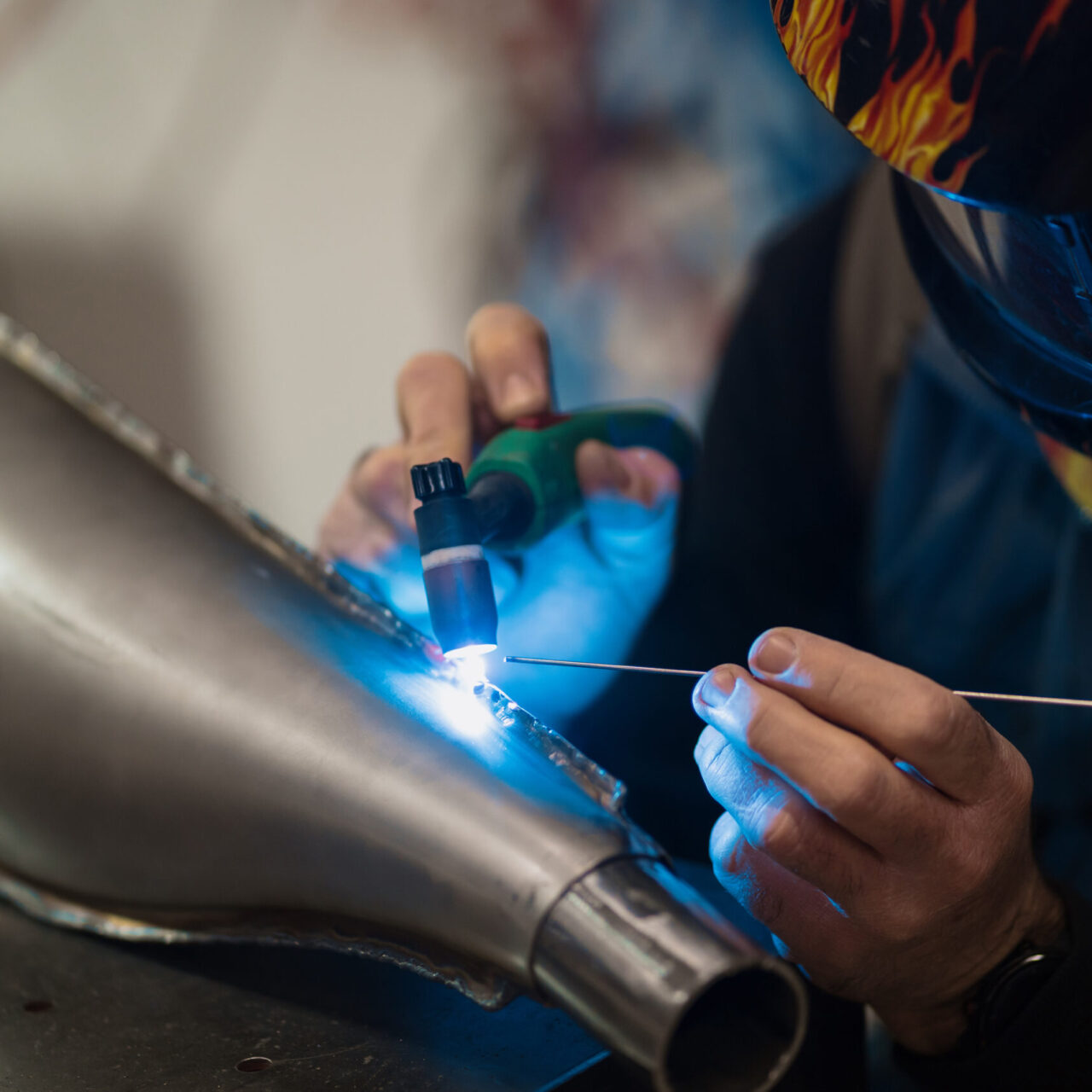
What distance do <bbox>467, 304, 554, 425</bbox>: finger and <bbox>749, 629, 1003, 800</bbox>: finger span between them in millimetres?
255

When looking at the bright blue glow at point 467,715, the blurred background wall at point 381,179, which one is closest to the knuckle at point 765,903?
the bright blue glow at point 467,715

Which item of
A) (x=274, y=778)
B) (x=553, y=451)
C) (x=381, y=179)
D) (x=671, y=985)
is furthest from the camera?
(x=381, y=179)

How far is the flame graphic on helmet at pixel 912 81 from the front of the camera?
0.78 ft

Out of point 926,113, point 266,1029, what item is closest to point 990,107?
point 926,113

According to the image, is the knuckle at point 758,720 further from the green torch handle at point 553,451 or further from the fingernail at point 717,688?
the green torch handle at point 553,451

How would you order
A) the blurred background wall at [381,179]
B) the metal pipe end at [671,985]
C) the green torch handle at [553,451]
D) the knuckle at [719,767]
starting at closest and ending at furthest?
the metal pipe end at [671,985] → the knuckle at [719,767] → the green torch handle at [553,451] → the blurred background wall at [381,179]

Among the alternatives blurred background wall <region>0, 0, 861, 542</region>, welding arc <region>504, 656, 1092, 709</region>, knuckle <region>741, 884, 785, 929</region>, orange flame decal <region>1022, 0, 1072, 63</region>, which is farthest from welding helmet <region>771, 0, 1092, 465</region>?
blurred background wall <region>0, 0, 861, 542</region>

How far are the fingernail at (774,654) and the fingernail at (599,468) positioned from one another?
0.21 m

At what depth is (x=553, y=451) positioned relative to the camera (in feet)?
1.53

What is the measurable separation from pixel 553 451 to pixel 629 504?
86 mm

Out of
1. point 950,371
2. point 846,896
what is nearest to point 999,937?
point 846,896

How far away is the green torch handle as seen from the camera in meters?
0.44

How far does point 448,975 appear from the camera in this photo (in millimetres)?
291

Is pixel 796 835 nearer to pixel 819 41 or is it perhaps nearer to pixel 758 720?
pixel 758 720
